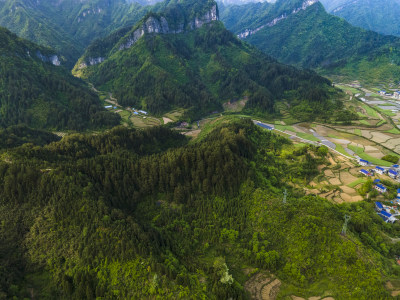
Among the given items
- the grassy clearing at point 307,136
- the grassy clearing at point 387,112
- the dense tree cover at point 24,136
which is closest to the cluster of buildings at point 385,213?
the grassy clearing at point 307,136

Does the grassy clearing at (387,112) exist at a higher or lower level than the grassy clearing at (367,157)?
higher

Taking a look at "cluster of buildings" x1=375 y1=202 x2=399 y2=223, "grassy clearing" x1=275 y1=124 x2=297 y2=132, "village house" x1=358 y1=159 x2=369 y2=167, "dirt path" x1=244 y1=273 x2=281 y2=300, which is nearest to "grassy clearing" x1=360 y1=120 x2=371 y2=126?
"grassy clearing" x1=275 y1=124 x2=297 y2=132

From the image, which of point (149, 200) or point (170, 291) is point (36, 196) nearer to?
point (149, 200)

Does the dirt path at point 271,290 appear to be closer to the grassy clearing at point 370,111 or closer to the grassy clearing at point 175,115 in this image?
the grassy clearing at point 175,115

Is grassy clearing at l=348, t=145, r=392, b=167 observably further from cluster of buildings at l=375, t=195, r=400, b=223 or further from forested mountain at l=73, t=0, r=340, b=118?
forested mountain at l=73, t=0, r=340, b=118

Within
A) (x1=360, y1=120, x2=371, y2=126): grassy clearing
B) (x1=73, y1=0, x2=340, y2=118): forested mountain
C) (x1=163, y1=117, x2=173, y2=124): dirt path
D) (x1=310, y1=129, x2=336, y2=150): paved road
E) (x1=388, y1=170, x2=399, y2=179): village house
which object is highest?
(x1=73, y1=0, x2=340, y2=118): forested mountain

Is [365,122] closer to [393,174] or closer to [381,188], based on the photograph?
[393,174]

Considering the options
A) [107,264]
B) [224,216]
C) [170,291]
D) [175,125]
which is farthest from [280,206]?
[175,125]
